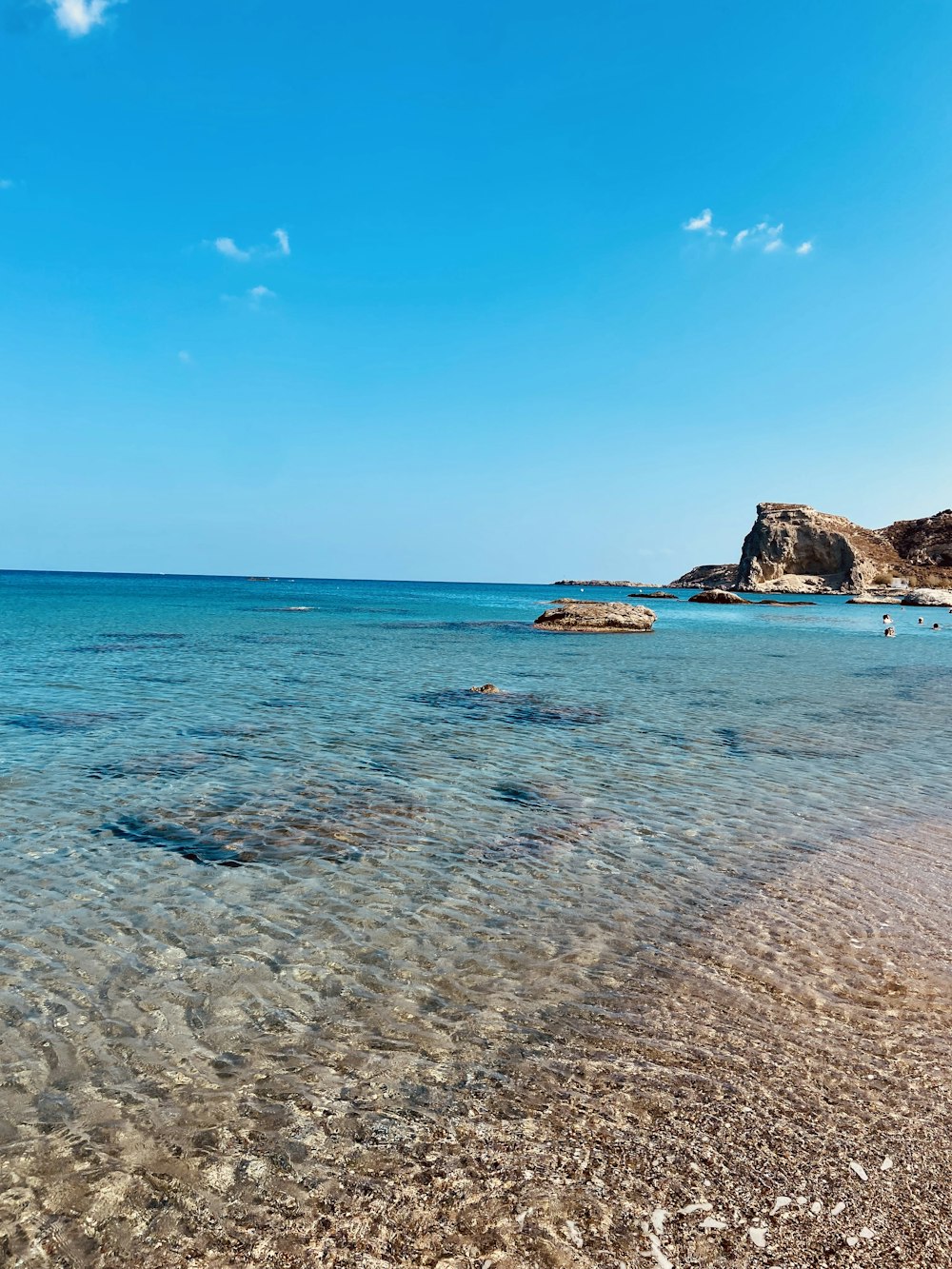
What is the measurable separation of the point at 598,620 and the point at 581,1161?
45180 millimetres

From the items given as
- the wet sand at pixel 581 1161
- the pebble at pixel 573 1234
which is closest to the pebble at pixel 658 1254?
the wet sand at pixel 581 1161

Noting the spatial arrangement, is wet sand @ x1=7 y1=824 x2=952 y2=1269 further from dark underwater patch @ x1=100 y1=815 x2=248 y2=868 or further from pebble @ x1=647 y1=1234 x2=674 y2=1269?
dark underwater patch @ x1=100 y1=815 x2=248 y2=868

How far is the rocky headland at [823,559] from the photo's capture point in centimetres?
14575

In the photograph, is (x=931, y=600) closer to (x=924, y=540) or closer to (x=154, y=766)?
(x=924, y=540)

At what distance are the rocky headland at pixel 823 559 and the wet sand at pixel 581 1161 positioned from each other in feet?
494

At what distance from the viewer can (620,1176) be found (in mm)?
3617

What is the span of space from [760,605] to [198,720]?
99218 millimetres

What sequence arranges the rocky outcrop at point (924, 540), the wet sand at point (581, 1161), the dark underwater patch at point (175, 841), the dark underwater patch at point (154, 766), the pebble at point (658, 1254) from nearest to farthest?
the pebble at point (658, 1254) < the wet sand at point (581, 1161) < the dark underwater patch at point (175, 841) < the dark underwater patch at point (154, 766) < the rocky outcrop at point (924, 540)

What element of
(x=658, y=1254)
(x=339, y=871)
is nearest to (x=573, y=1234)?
(x=658, y=1254)

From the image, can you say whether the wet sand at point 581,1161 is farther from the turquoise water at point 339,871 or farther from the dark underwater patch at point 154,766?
the dark underwater patch at point 154,766

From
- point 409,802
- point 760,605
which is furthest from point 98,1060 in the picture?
point 760,605

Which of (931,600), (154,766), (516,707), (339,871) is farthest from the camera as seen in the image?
(931,600)

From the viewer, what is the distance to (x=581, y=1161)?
372cm

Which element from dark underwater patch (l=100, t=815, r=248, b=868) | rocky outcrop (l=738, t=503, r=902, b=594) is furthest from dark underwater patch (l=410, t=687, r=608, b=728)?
rocky outcrop (l=738, t=503, r=902, b=594)
